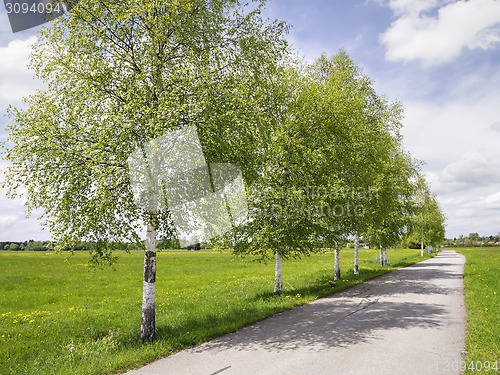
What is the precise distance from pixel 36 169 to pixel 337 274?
1967 cm

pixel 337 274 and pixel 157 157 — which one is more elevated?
pixel 157 157

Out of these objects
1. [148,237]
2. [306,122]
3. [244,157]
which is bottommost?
[148,237]

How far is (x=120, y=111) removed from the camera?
9516mm

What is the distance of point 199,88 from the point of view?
34.3 ft

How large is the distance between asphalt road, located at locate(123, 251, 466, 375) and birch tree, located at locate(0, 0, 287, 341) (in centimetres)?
279

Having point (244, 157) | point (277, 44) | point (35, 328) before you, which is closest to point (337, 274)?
point (244, 157)

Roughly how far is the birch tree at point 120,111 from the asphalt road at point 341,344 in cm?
279

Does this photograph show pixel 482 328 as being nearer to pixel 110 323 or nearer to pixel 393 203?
pixel 110 323

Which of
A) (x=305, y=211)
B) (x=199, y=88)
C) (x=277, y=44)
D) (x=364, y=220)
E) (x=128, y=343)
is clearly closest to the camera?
(x=128, y=343)

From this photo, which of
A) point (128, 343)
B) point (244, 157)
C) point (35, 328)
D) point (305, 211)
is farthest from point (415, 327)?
point (35, 328)

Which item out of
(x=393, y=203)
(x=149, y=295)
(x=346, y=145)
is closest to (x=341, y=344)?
(x=149, y=295)

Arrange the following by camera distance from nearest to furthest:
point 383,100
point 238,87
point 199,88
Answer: point 199,88, point 238,87, point 383,100

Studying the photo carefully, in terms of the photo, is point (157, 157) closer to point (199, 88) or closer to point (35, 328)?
point (199, 88)

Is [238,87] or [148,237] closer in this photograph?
[148,237]
